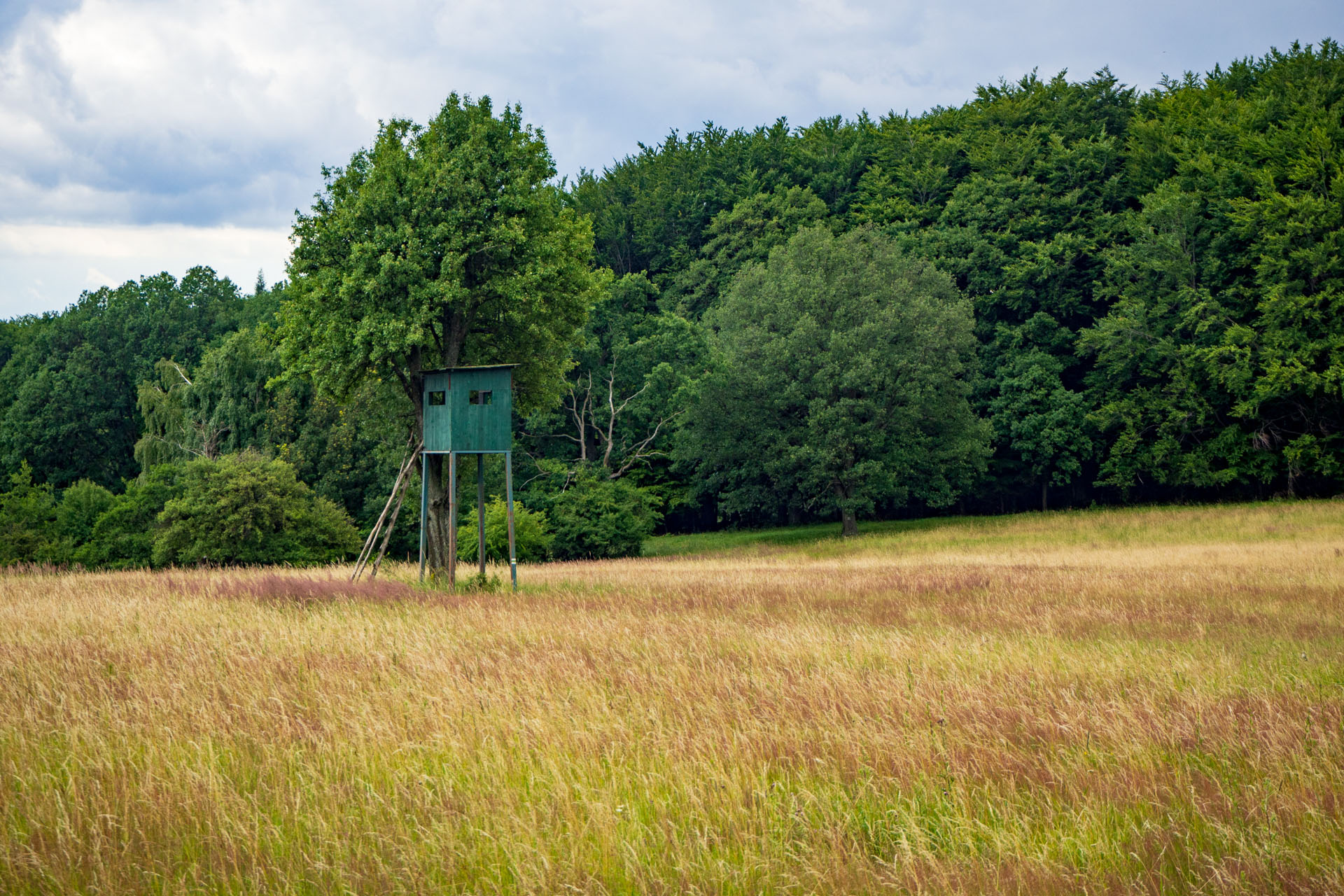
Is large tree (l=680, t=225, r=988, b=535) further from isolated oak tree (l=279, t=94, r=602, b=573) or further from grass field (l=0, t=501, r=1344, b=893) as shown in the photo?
grass field (l=0, t=501, r=1344, b=893)

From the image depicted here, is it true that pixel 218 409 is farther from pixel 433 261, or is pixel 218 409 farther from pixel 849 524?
pixel 849 524

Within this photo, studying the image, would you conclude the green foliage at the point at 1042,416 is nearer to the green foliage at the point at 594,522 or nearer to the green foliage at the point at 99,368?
the green foliage at the point at 594,522

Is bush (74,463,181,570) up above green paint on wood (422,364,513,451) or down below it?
below

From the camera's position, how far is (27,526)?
36719mm

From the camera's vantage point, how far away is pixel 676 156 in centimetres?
6631

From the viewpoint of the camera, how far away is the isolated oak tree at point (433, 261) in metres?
19.7

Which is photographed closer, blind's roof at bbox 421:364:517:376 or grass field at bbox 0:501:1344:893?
grass field at bbox 0:501:1344:893

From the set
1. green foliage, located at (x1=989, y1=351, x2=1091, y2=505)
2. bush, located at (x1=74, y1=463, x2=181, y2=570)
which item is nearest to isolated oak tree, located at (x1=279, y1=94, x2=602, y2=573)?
bush, located at (x1=74, y1=463, x2=181, y2=570)

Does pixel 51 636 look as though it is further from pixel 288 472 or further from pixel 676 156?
pixel 676 156

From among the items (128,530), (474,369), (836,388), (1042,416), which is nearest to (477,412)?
(474,369)

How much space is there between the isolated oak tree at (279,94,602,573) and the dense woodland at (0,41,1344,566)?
11048mm

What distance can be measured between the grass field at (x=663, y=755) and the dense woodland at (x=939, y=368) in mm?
24632

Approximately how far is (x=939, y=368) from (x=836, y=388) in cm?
511

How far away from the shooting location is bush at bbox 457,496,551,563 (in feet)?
110
